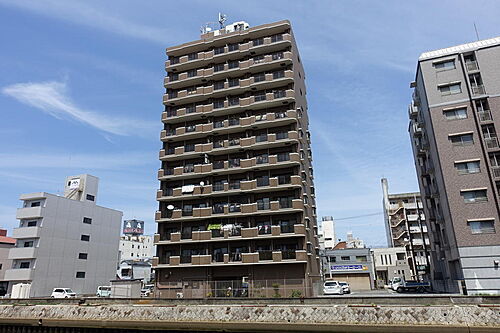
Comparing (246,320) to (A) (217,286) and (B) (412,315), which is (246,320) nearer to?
(B) (412,315)

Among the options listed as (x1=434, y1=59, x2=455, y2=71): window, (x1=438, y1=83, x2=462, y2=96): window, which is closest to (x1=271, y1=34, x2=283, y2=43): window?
(x1=434, y1=59, x2=455, y2=71): window

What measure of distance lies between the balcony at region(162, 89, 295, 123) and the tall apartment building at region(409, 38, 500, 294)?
19152 millimetres

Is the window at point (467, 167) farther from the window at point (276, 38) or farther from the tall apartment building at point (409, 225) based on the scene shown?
the tall apartment building at point (409, 225)

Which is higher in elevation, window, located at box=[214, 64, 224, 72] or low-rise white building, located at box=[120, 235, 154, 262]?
window, located at box=[214, 64, 224, 72]

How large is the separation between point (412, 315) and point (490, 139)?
27349 mm

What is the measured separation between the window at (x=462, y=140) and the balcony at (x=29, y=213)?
66153 mm

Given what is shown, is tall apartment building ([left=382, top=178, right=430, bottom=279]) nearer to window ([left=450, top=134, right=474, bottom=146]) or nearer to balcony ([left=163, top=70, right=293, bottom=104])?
window ([left=450, top=134, right=474, bottom=146])

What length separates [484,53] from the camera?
43.2 meters

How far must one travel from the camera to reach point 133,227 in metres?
142

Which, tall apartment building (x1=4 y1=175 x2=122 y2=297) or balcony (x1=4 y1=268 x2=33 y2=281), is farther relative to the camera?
tall apartment building (x1=4 y1=175 x2=122 y2=297)

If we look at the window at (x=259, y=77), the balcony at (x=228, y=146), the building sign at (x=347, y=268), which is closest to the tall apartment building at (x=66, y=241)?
the balcony at (x=228, y=146)

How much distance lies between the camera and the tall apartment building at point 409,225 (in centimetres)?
8450

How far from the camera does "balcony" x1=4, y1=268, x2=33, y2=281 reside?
58.4m

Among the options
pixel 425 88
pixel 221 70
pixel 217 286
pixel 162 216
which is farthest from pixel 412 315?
pixel 221 70
